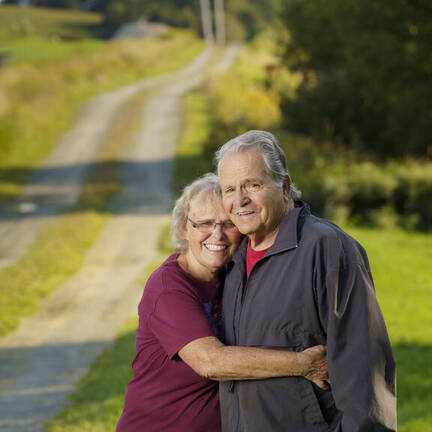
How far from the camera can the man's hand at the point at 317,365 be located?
8.46ft

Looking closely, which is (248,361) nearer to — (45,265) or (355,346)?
(355,346)

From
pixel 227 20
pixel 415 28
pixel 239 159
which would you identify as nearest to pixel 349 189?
pixel 415 28

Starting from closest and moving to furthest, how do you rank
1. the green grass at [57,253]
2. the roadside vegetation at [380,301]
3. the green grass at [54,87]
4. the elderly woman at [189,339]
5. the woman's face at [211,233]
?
the elderly woman at [189,339]
the woman's face at [211,233]
the roadside vegetation at [380,301]
the green grass at [57,253]
the green grass at [54,87]

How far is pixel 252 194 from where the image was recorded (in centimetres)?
282

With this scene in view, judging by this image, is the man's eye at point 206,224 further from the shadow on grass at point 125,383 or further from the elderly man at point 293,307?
the shadow on grass at point 125,383

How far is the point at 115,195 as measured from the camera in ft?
62.5

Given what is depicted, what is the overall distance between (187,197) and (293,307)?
0.91m

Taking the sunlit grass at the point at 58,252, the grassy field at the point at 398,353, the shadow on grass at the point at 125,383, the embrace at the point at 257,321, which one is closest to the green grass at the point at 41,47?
the sunlit grass at the point at 58,252

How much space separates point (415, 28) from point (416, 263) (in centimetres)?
606

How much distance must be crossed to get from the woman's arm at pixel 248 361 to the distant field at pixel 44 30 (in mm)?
41748

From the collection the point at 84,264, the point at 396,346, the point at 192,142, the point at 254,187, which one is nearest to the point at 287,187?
the point at 254,187

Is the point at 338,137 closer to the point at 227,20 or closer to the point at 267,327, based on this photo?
the point at 267,327

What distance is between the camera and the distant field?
4250 cm

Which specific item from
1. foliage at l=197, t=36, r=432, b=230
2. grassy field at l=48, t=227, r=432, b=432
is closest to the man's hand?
grassy field at l=48, t=227, r=432, b=432
